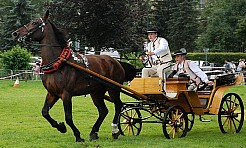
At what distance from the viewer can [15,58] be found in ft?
129

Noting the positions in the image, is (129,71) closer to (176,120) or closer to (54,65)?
(176,120)

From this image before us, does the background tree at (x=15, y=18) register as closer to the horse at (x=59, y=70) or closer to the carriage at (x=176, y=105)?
the carriage at (x=176, y=105)

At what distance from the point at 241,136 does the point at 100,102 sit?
10.5 feet

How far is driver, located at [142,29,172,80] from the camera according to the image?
486 inches

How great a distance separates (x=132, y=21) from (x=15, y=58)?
8.65 metres

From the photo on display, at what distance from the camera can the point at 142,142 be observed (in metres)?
11.4

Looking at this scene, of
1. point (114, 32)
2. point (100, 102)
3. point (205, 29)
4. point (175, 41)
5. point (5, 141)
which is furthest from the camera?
point (205, 29)

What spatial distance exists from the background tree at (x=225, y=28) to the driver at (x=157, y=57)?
56281 millimetres

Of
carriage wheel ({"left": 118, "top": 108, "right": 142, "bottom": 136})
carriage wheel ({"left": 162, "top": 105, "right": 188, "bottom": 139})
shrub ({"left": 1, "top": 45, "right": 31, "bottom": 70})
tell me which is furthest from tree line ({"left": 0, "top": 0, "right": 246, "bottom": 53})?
shrub ({"left": 1, "top": 45, "right": 31, "bottom": 70})

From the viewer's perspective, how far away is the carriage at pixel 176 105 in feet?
40.2

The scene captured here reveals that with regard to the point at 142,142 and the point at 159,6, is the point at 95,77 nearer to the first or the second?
the point at 142,142

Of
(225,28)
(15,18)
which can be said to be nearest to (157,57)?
(15,18)

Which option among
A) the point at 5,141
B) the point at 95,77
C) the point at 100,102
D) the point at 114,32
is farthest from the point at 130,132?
the point at 114,32

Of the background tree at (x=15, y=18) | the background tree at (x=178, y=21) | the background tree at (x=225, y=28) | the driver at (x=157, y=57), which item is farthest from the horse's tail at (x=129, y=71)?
the background tree at (x=178, y=21)
